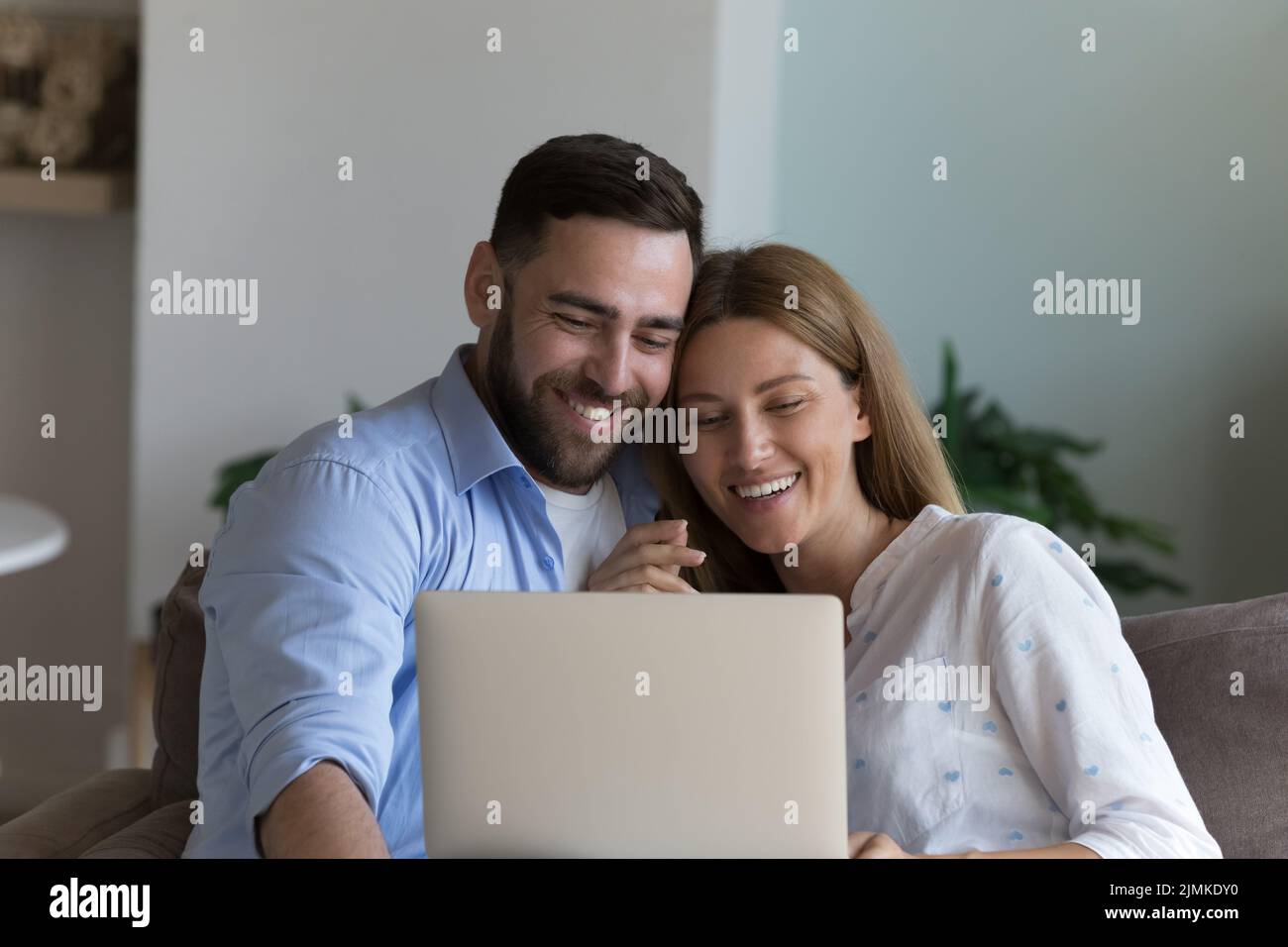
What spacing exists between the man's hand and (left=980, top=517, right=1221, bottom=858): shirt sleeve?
27.7 inches

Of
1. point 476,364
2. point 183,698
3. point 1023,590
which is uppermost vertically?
point 476,364

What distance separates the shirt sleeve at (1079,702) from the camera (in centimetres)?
140

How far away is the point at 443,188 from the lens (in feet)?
11.7

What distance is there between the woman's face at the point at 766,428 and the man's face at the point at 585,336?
69 mm

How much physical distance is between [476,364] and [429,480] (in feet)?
0.99

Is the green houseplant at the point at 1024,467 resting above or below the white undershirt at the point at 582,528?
above

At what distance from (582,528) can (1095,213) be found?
8.68ft

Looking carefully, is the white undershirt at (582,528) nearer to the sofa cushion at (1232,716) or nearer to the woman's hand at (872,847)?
the woman's hand at (872,847)

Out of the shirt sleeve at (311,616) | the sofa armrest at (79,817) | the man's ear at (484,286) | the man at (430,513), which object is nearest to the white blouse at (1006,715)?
the man at (430,513)

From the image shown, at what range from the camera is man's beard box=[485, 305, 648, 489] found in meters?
1.78
